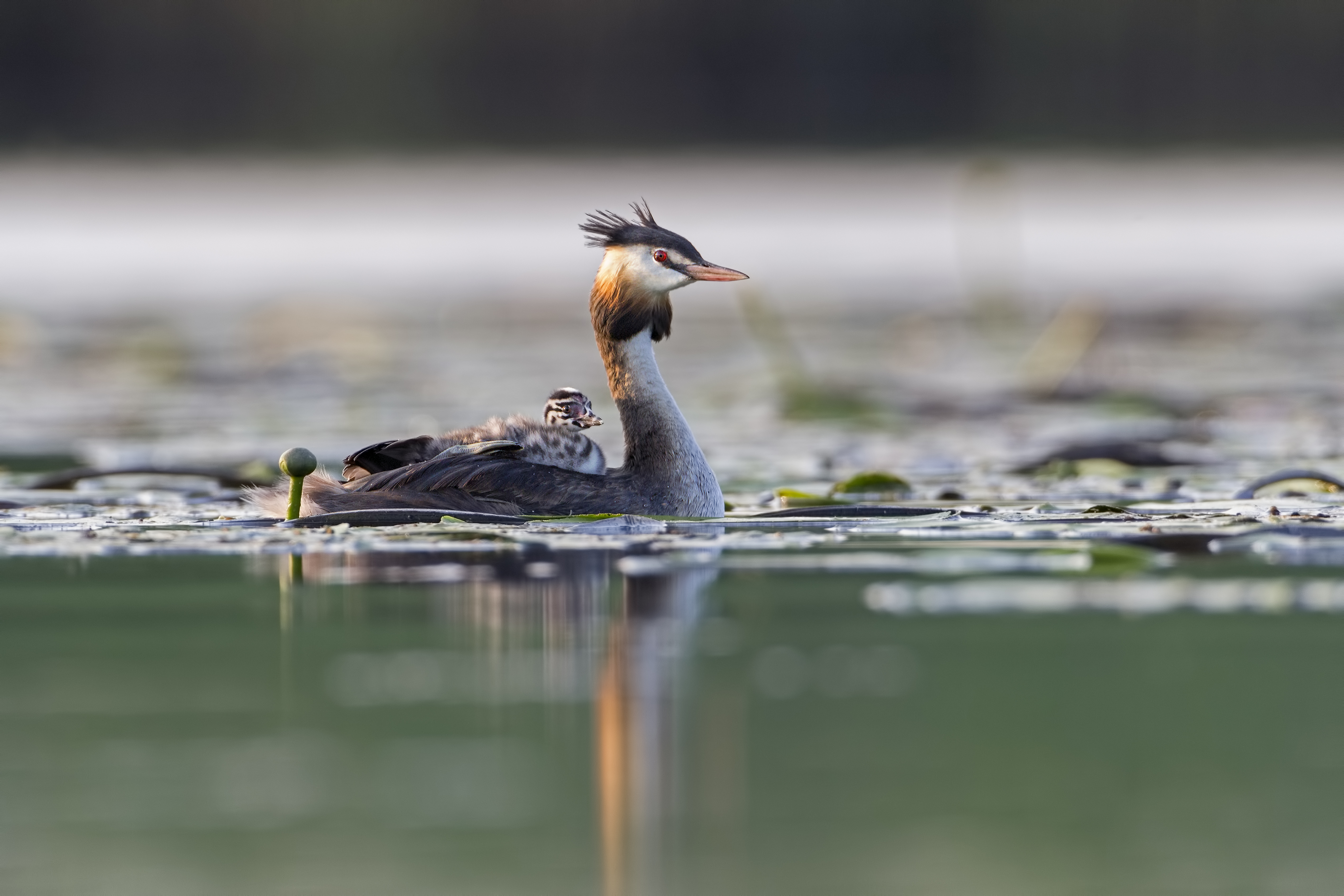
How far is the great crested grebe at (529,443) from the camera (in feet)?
29.5

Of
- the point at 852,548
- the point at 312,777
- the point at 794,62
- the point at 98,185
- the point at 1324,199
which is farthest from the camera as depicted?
the point at 794,62

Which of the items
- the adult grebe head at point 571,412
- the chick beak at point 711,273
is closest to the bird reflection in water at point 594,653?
the adult grebe head at point 571,412

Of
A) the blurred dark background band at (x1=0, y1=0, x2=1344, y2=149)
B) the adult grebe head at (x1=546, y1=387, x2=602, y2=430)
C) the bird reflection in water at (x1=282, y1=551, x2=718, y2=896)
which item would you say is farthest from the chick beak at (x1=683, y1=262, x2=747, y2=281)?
the blurred dark background band at (x1=0, y1=0, x2=1344, y2=149)

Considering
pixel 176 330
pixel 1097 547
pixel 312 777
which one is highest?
pixel 176 330

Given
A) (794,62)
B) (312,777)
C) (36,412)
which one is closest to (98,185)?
(794,62)

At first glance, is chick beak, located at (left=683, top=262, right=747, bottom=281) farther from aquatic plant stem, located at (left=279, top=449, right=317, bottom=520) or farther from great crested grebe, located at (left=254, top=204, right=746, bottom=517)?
aquatic plant stem, located at (left=279, top=449, right=317, bottom=520)

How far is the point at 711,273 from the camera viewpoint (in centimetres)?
905

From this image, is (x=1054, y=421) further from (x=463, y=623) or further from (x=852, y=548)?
(x=463, y=623)

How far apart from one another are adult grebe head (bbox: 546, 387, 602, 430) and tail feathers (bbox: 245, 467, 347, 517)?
2.93 feet

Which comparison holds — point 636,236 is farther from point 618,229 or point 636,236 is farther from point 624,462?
point 624,462

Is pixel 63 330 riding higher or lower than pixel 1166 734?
higher

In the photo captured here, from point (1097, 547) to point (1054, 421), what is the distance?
5.42 metres

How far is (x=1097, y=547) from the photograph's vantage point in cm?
780

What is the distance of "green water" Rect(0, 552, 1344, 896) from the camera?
4.95m
